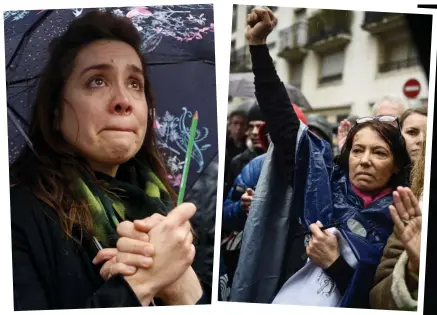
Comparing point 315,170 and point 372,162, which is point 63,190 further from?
point 372,162

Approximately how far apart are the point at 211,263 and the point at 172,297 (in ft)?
0.43

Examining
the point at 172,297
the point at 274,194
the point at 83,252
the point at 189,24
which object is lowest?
the point at 172,297

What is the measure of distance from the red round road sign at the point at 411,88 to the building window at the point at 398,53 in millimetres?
42

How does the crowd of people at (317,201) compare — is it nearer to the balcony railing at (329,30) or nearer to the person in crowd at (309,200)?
the person in crowd at (309,200)

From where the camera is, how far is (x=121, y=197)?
1445 millimetres

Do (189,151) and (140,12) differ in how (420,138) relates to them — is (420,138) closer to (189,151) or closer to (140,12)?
(189,151)

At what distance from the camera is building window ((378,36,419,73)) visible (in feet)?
4.81

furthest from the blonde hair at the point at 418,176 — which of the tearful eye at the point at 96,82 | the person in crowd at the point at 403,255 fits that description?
the tearful eye at the point at 96,82

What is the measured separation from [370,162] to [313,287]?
0.35 metres

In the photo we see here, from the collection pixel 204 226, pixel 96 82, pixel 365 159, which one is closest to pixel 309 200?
pixel 365 159

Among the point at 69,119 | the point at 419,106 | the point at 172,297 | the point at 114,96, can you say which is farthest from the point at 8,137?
the point at 419,106

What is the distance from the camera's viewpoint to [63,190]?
1433mm

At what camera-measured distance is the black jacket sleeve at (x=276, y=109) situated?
1.45 m

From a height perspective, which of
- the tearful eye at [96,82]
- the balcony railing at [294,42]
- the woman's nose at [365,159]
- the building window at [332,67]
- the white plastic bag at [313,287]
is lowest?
the white plastic bag at [313,287]
